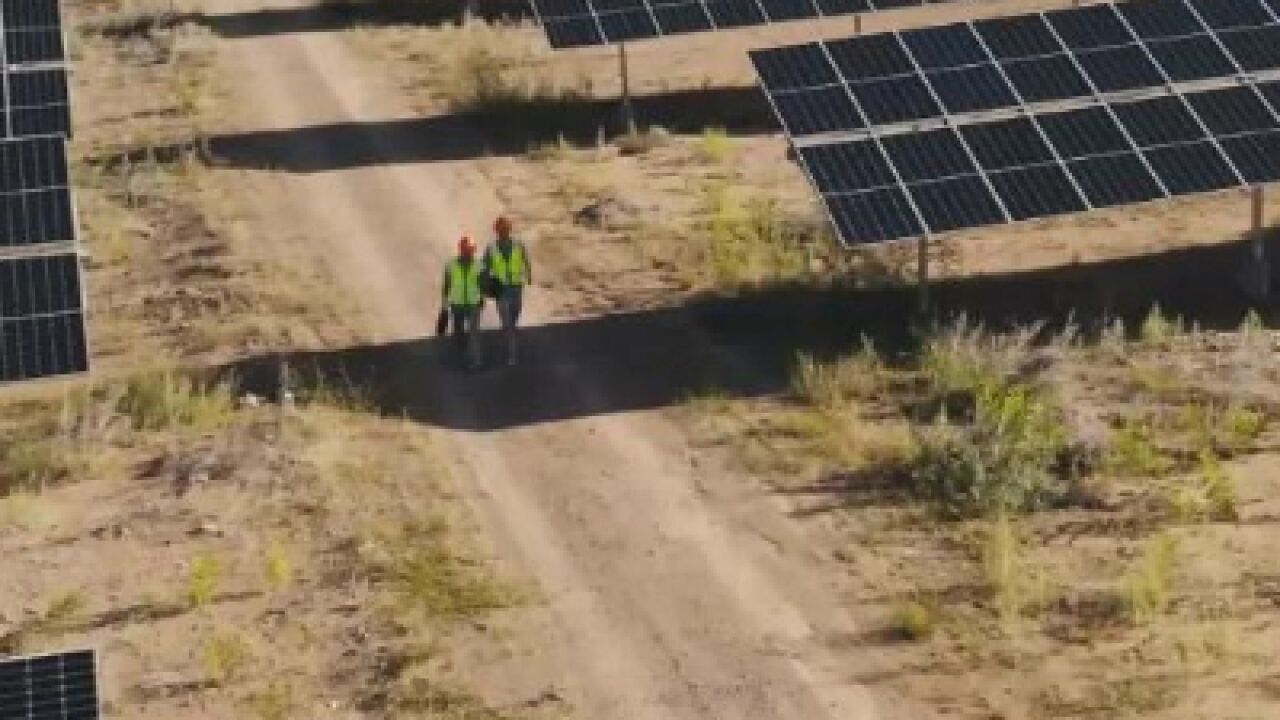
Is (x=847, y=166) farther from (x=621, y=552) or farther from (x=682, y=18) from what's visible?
(x=682, y=18)

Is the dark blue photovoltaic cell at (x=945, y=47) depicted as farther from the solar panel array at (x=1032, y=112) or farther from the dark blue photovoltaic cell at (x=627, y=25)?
the dark blue photovoltaic cell at (x=627, y=25)

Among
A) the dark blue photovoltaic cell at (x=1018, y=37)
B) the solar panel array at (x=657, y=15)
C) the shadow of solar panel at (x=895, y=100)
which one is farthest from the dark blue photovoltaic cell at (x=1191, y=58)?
the solar panel array at (x=657, y=15)

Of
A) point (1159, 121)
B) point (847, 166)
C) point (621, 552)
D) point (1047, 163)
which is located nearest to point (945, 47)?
point (1047, 163)

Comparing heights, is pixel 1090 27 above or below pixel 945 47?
above

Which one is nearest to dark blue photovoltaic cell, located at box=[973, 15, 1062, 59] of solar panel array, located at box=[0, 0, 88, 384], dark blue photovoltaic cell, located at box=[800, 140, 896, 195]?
dark blue photovoltaic cell, located at box=[800, 140, 896, 195]

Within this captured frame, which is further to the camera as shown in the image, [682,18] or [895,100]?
[682,18]

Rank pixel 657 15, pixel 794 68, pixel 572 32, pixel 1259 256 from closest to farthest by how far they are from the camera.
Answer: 1. pixel 1259 256
2. pixel 794 68
3. pixel 572 32
4. pixel 657 15

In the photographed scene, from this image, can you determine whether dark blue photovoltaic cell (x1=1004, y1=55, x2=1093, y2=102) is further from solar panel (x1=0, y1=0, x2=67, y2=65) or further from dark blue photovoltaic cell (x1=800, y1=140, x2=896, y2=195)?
solar panel (x1=0, y1=0, x2=67, y2=65)
